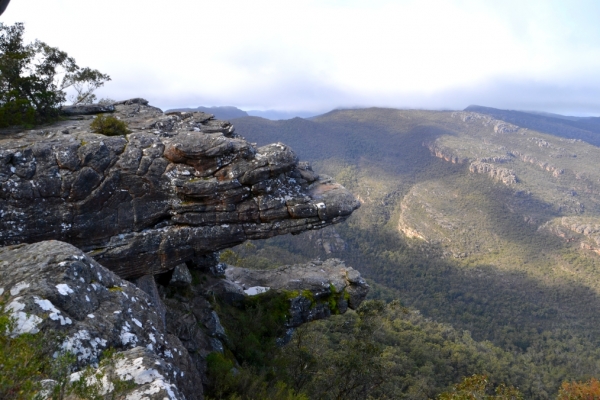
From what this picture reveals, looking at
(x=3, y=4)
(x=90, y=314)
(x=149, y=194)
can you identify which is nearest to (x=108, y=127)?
(x=149, y=194)

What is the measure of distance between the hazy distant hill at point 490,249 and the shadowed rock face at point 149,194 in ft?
154

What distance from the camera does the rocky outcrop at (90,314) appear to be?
5.86 metres

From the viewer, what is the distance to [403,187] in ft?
575

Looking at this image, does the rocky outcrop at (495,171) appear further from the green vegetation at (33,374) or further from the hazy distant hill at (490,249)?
the green vegetation at (33,374)

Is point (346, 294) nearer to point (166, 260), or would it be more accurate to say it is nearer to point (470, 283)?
point (166, 260)

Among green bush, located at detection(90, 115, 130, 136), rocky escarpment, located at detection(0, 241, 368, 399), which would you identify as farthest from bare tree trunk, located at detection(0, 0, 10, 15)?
rocky escarpment, located at detection(0, 241, 368, 399)

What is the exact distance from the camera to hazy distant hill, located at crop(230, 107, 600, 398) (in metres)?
83.0

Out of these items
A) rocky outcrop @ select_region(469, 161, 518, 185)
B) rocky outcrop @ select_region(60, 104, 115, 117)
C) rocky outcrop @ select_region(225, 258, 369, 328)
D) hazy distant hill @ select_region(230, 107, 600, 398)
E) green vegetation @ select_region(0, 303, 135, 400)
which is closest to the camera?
green vegetation @ select_region(0, 303, 135, 400)

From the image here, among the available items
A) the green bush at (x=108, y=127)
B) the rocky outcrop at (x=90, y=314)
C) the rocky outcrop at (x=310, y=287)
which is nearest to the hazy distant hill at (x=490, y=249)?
the rocky outcrop at (x=310, y=287)

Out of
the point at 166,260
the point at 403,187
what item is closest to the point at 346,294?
the point at 166,260

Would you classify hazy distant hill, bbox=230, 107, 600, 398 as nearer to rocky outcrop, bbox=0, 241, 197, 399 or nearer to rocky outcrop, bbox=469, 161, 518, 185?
rocky outcrop, bbox=469, 161, 518, 185

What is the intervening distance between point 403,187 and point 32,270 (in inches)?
7032

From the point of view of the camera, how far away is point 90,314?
23.4 ft

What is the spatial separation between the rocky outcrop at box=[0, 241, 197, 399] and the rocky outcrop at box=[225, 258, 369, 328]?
12155 millimetres
